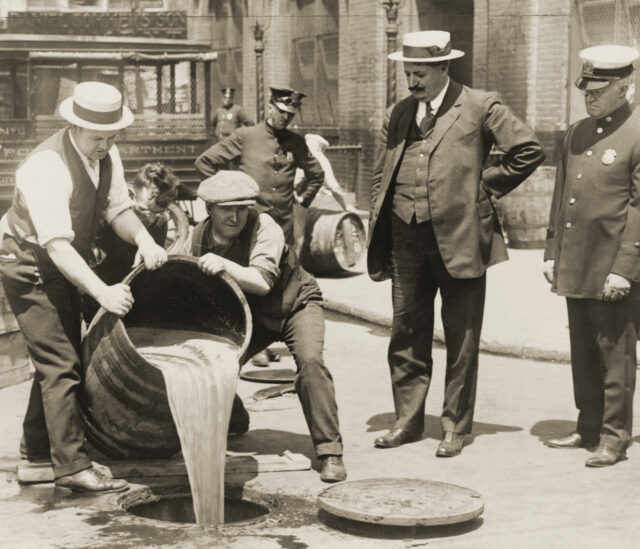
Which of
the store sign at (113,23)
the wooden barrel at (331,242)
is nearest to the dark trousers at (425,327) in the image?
the wooden barrel at (331,242)

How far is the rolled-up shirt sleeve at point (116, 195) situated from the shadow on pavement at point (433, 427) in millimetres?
1940

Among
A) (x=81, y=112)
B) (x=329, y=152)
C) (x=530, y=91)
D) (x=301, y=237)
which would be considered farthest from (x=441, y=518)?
(x=329, y=152)

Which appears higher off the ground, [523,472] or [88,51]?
[88,51]

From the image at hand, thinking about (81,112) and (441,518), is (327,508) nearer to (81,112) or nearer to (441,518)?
(441,518)

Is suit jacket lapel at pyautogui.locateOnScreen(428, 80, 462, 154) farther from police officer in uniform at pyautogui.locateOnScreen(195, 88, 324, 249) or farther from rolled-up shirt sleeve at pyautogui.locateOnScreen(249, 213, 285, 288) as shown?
police officer in uniform at pyautogui.locateOnScreen(195, 88, 324, 249)

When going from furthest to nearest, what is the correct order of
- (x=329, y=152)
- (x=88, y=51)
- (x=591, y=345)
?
(x=329, y=152) → (x=88, y=51) → (x=591, y=345)

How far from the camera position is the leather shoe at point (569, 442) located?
275 inches

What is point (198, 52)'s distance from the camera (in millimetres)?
20375

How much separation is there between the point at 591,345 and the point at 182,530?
2.56 metres

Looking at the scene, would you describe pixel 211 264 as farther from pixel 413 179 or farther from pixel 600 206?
pixel 600 206

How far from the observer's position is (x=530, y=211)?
16.3 meters

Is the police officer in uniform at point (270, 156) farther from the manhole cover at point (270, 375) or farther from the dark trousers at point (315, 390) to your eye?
the dark trousers at point (315, 390)

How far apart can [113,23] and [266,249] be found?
1191 inches

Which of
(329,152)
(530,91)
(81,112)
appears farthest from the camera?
(329,152)
